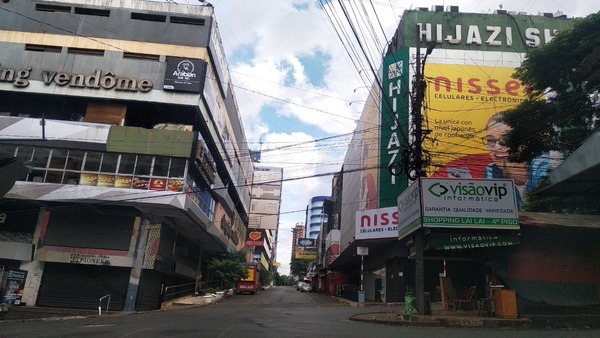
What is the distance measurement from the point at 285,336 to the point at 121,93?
22.7 m

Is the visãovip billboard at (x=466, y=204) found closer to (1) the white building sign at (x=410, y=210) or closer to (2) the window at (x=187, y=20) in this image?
(1) the white building sign at (x=410, y=210)

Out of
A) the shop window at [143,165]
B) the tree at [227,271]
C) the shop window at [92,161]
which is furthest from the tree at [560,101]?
the tree at [227,271]

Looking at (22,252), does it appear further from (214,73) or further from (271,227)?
(271,227)

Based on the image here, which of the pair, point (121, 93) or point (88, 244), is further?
point (121, 93)

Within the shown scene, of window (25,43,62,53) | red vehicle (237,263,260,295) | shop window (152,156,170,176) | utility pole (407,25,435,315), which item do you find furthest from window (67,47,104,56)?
red vehicle (237,263,260,295)


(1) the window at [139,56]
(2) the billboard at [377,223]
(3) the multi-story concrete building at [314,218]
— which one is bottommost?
(2) the billboard at [377,223]

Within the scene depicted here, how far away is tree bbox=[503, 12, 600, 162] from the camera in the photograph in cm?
2378

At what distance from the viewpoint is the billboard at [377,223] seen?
1152 inches

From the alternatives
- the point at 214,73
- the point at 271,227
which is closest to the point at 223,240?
the point at 214,73

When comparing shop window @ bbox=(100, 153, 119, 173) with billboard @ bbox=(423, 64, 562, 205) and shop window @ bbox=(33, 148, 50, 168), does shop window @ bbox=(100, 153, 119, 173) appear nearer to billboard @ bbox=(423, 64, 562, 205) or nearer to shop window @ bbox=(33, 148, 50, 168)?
shop window @ bbox=(33, 148, 50, 168)

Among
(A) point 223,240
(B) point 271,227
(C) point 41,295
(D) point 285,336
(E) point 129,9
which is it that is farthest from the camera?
(B) point 271,227

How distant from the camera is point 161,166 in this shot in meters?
25.9

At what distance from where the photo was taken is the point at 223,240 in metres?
40.7

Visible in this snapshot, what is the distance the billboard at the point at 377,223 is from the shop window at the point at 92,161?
1753 cm
